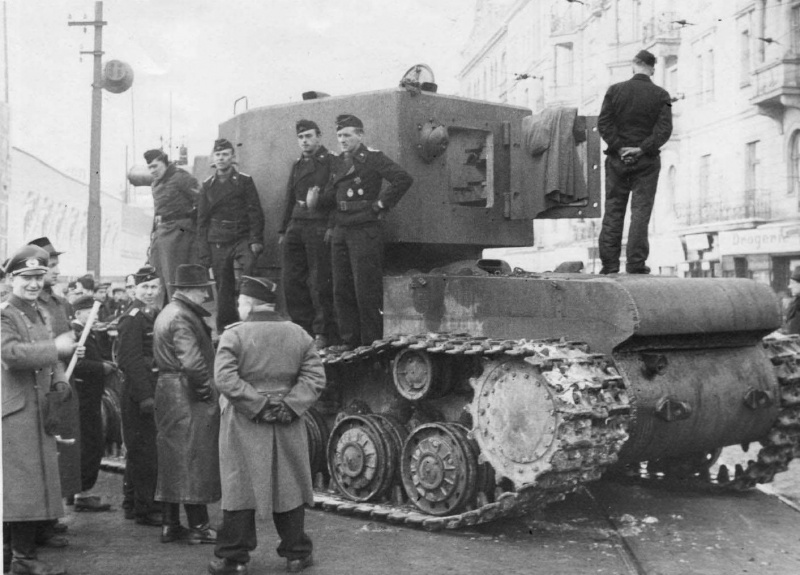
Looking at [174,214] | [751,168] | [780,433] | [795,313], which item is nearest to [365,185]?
[174,214]

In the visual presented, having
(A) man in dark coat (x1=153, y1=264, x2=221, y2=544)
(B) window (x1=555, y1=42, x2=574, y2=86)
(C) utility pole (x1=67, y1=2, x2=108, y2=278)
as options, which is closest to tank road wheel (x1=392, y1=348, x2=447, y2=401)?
(A) man in dark coat (x1=153, y1=264, x2=221, y2=544)

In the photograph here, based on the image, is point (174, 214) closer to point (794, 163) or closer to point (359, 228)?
point (359, 228)

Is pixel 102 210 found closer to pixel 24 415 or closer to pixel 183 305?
pixel 183 305

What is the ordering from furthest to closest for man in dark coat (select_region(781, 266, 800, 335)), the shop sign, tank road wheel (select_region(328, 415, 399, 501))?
the shop sign, man in dark coat (select_region(781, 266, 800, 335)), tank road wheel (select_region(328, 415, 399, 501))

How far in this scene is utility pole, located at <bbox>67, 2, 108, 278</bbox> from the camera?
9555 millimetres

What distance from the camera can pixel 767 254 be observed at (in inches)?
992

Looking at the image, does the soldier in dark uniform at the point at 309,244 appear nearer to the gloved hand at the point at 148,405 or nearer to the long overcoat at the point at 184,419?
the gloved hand at the point at 148,405

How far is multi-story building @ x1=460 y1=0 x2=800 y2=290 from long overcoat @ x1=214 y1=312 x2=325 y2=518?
603 inches

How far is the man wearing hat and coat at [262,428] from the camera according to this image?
6.86 m

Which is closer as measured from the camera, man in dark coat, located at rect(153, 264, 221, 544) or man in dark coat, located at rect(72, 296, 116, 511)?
man in dark coat, located at rect(153, 264, 221, 544)

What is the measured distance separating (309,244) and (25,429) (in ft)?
11.6

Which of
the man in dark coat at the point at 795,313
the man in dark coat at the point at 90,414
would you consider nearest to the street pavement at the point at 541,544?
the man in dark coat at the point at 90,414

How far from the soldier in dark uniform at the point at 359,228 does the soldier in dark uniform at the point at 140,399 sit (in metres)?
1.59

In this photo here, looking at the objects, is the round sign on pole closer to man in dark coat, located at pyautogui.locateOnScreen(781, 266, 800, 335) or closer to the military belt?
the military belt
